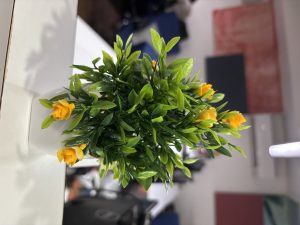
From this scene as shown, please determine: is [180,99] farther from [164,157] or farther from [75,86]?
[75,86]

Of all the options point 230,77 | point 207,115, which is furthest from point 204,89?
point 230,77

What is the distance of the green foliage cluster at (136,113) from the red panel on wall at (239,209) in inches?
82.6

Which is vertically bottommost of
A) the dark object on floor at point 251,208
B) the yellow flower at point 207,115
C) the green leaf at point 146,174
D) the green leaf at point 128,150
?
the dark object on floor at point 251,208

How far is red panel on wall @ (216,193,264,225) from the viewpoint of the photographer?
2.46 m

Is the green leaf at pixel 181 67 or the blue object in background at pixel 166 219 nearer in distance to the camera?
the green leaf at pixel 181 67

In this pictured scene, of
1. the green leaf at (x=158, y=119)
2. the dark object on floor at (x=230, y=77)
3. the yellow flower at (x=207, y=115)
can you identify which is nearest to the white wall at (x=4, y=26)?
the green leaf at (x=158, y=119)

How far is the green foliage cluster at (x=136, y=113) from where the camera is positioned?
26.2 inches

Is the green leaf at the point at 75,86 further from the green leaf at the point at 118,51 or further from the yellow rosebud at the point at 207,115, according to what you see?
the yellow rosebud at the point at 207,115

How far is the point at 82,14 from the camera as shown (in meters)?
2.40

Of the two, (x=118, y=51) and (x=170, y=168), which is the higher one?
(x=118, y=51)

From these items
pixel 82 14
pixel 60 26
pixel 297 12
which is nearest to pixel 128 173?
pixel 60 26

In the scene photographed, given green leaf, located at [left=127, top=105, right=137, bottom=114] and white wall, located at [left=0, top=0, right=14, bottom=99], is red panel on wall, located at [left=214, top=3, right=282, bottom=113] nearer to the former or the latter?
green leaf, located at [left=127, top=105, right=137, bottom=114]

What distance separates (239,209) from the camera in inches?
99.1

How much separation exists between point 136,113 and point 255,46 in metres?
2.54
